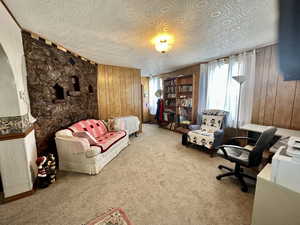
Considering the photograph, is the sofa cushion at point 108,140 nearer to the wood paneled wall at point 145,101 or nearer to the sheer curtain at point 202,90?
the sheer curtain at point 202,90

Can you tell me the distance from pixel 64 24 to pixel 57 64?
1.02 m

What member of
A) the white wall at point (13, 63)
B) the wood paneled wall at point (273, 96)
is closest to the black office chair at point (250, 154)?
the wood paneled wall at point (273, 96)

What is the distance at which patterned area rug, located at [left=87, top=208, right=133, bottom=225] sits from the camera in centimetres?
134

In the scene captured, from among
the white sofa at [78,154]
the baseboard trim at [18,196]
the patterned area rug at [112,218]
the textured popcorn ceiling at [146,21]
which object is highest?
the textured popcorn ceiling at [146,21]

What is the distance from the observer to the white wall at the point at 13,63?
1408 millimetres

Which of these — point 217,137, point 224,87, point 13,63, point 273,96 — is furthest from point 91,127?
Answer: point 273,96

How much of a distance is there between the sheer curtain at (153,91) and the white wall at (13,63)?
15.3 ft

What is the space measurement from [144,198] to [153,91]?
4.96 metres

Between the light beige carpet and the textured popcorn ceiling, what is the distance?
2342 millimetres

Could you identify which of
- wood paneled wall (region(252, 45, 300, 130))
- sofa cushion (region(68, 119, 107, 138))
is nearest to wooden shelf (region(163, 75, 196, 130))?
wood paneled wall (region(252, 45, 300, 130))

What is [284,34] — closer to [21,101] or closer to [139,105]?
[21,101]

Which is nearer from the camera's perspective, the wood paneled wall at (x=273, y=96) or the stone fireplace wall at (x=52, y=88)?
the stone fireplace wall at (x=52, y=88)

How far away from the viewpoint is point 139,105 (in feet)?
15.3

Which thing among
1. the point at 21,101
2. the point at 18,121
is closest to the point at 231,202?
the point at 18,121
